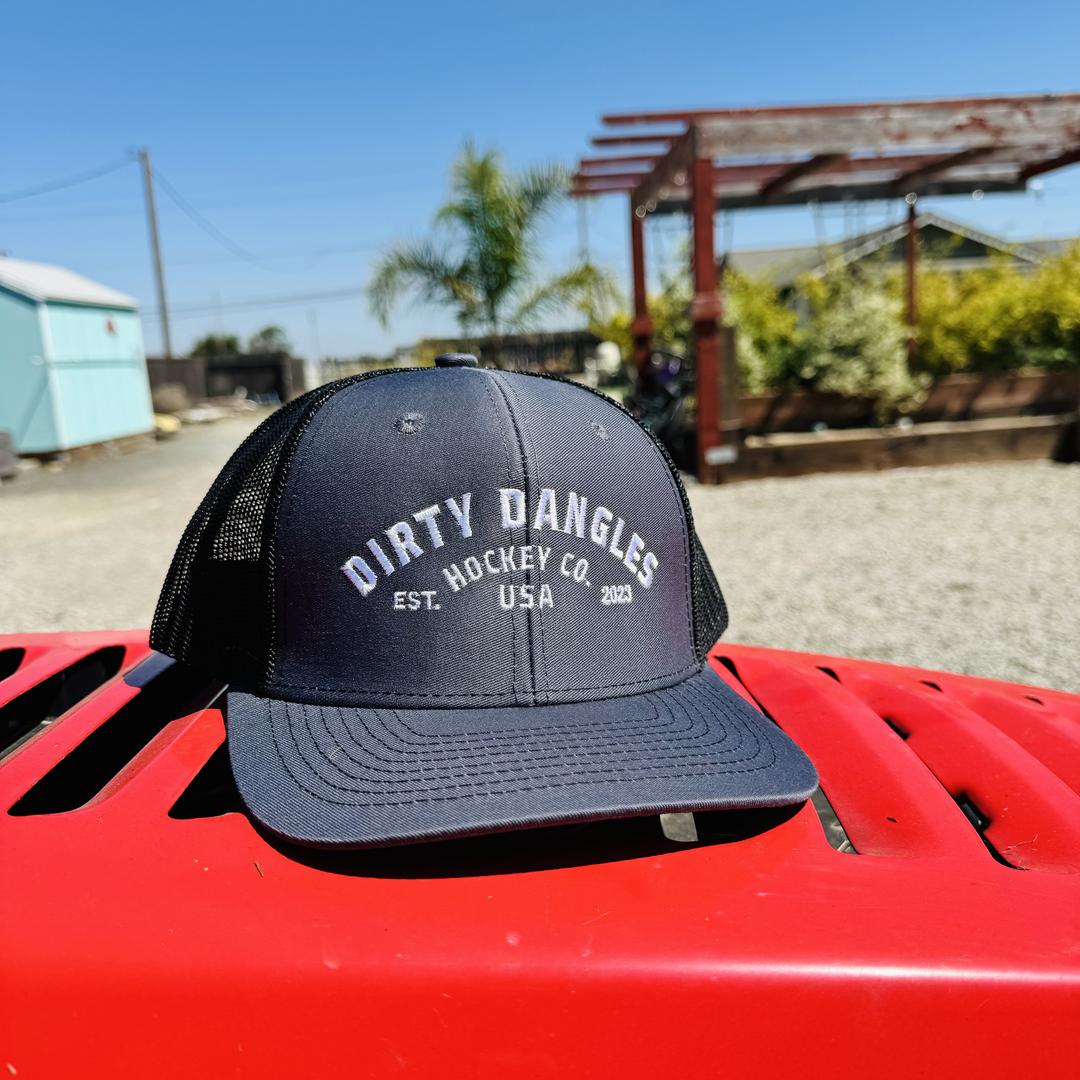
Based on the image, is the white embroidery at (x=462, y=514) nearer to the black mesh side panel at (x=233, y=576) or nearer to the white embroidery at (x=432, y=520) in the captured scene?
the white embroidery at (x=432, y=520)

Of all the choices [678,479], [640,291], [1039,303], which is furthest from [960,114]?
[678,479]

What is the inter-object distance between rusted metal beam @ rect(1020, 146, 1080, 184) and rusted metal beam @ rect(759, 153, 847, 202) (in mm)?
2509

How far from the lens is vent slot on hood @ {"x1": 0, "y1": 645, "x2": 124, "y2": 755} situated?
1602 millimetres

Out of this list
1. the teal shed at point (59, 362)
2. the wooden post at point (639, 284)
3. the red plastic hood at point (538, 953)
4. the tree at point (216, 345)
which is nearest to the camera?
the red plastic hood at point (538, 953)

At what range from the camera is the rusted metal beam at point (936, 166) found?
903 centimetres

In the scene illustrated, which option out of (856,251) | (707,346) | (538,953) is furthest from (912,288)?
(538,953)

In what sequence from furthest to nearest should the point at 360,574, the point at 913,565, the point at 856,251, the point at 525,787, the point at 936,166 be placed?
the point at 856,251, the point at 936,166, the point at 913,565, the point at 360,574, the point at 525,787

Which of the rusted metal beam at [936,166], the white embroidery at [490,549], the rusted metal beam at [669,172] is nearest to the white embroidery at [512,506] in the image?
the white embroidery at [490,549]

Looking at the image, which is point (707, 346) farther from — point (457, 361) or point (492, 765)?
point (492, 765)

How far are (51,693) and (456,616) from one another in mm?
901

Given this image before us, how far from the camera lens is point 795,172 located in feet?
30.7

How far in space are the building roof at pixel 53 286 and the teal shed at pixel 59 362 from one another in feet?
0.05

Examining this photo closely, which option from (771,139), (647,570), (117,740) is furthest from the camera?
(771,139)

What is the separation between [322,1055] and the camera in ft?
2.72
